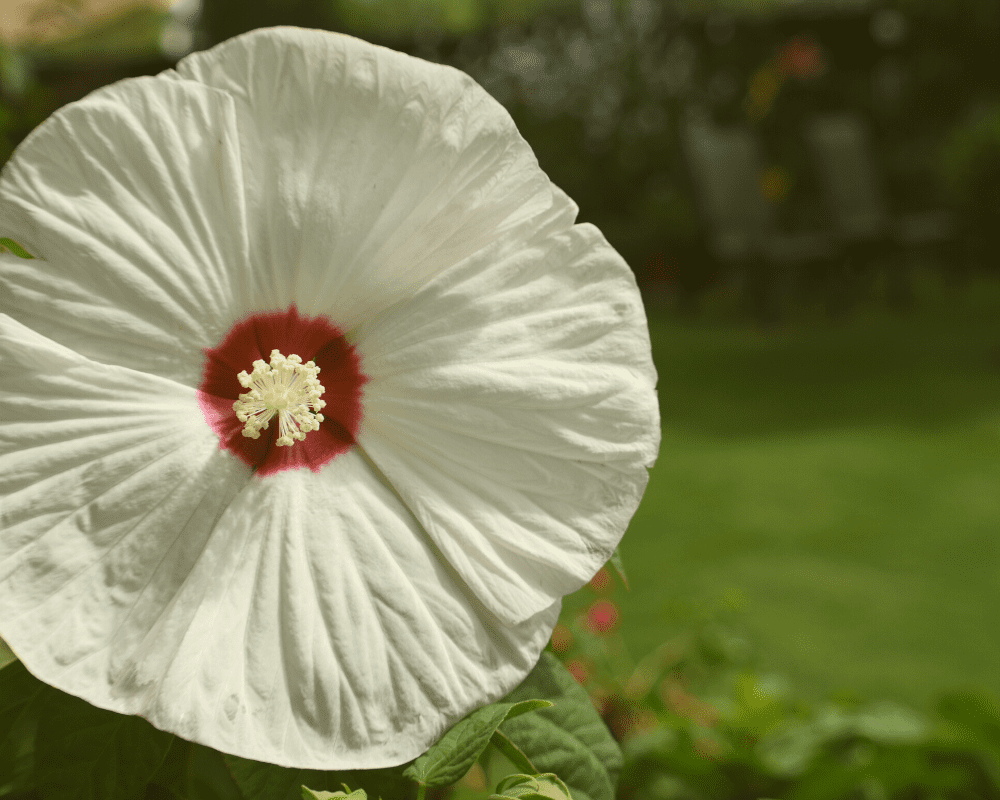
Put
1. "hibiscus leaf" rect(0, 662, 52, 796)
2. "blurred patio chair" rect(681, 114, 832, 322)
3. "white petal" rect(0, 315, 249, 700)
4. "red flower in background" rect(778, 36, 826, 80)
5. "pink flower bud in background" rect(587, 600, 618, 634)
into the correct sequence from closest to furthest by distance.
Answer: "white petal" rect(0, 315, 249, 700) < "hibiscus leaf" rect(0, 662, 52, 796) < "pink flower bud in background" rect(587, 600, 618, 634) < "blurred patio chair" rect(681, 114, 832, 322) < "red flower in background" rect(778, 36, 826, 80)

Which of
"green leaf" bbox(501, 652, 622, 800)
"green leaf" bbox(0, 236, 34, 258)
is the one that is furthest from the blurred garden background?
"green leaf" bbox(0, 236, 34, 258)

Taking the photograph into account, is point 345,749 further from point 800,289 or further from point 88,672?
point 800,289

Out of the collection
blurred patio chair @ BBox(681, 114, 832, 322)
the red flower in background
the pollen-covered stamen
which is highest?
the red flower in background

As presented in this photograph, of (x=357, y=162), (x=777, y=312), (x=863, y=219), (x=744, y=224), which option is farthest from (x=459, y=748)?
(x=863, y=219)

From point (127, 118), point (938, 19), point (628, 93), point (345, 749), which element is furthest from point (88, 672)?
point (938, 19)

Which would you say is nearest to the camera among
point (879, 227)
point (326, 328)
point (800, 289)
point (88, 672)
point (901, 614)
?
point (88, 672)

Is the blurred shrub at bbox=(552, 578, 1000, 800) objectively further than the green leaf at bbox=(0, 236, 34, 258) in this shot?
Yes

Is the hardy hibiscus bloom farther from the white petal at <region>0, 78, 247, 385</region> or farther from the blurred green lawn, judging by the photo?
the blurred green lawn
